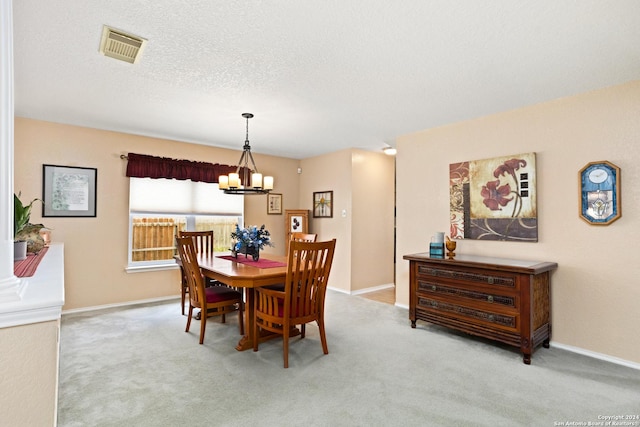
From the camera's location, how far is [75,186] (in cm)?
414

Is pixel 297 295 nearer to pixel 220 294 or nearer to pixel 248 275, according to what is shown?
pixel 248 275

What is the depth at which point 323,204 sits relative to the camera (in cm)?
580

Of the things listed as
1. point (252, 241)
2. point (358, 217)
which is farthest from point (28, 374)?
point (358, 217)

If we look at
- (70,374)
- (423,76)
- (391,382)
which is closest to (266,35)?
(423,76)

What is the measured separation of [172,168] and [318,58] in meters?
3.19

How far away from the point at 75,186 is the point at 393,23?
4200mm

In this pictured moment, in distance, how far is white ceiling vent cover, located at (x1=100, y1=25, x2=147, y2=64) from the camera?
84.0 inches

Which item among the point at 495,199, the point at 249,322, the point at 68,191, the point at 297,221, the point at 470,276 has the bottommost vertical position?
the point at 249,322

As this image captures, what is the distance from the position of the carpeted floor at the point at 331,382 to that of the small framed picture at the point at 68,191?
145cm

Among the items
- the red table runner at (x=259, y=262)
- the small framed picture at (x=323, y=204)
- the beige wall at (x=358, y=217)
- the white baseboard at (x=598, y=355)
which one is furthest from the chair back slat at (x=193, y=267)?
the white baseboard at (x=598, y=355)

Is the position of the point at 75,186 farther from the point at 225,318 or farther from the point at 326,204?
the point at 326,204

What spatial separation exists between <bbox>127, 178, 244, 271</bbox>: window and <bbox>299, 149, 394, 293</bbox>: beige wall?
168 cm

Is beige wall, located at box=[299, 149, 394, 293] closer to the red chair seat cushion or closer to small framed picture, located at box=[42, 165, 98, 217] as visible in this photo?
the red chair seat cushion

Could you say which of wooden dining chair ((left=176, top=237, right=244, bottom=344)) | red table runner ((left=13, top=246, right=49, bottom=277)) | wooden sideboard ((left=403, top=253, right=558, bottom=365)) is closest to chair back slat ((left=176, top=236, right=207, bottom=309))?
wooden dining chair ((left=176, top=237, right=244, bottom=344))
